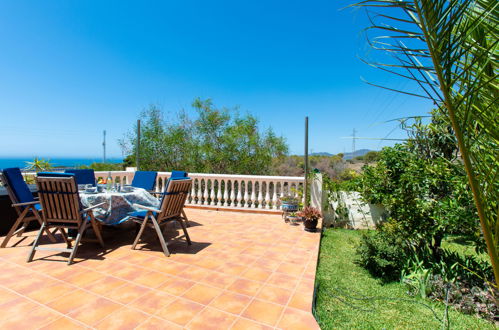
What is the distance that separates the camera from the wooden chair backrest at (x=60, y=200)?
2.99m

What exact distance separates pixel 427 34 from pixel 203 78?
41.4 ft

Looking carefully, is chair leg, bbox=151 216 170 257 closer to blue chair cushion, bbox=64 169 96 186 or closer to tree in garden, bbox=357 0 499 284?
blue chair cushion, bbox=64 169 96 186

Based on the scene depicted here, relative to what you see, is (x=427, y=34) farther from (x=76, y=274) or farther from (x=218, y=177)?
(x=218, y=177)

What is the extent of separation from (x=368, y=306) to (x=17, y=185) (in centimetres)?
461

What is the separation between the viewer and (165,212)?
349 cm

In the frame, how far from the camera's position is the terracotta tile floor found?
198cm

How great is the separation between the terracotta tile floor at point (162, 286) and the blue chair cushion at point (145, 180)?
1.43 metres

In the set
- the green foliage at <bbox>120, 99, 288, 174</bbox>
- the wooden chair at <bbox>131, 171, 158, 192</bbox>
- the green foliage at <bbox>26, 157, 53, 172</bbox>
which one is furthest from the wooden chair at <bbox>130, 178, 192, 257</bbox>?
the green foliage at <bbox>26, 157, 53, 172</bbox>

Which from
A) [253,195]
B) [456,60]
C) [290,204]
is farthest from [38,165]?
[456,60]

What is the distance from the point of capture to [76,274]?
2.70m

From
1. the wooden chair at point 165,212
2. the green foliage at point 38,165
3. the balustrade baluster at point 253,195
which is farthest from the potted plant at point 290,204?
the green foliage at point 38,165

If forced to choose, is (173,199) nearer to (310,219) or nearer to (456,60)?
(310,219)

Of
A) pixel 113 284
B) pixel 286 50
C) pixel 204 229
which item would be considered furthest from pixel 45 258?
pixel 286 50

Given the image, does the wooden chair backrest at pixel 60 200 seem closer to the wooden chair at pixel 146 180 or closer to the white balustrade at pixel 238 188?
the wooden chair at pixel 146 180
